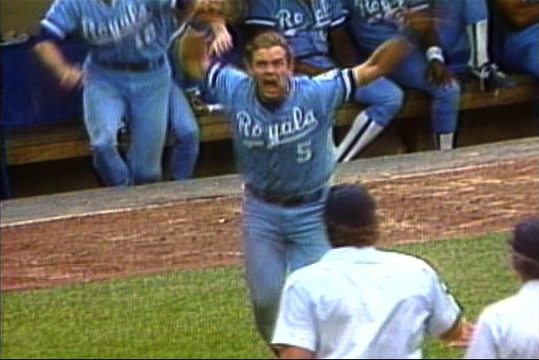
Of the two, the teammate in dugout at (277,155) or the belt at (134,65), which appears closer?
the teammate in dugout at (277,155)

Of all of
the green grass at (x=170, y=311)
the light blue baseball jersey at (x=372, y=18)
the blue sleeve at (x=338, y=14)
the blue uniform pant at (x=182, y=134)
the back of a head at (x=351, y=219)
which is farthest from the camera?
the blue sleeve at (x=338, y=14)

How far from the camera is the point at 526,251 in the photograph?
554 centimetres

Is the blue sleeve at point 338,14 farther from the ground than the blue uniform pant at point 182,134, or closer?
farther from the ground

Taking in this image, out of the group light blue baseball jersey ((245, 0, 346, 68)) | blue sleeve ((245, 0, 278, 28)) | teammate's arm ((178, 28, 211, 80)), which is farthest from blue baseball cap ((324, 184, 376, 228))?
blue sleeve ((245, 0, 278, 28))

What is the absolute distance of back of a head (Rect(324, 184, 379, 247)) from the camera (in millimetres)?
5465

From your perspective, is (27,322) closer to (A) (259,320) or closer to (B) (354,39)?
(A) (259,320)

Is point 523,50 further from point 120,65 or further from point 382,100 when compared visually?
point 120,65

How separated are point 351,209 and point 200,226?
556 centimetres

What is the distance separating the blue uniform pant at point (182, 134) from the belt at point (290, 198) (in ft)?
15.6

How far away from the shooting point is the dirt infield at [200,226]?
1010cm

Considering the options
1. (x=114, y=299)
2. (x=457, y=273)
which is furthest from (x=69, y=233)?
(x=457, y=273)

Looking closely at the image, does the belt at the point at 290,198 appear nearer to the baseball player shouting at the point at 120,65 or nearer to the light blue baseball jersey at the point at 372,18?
the baseball player shouting at the point at 120,65

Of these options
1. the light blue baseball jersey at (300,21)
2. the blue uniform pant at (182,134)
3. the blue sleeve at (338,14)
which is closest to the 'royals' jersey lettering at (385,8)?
the blue sleeve at (338,14)

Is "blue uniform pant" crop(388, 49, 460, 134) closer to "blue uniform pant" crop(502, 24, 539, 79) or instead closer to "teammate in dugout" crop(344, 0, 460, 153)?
"teammate in dugout" crop(344, 0, 460, 153)
